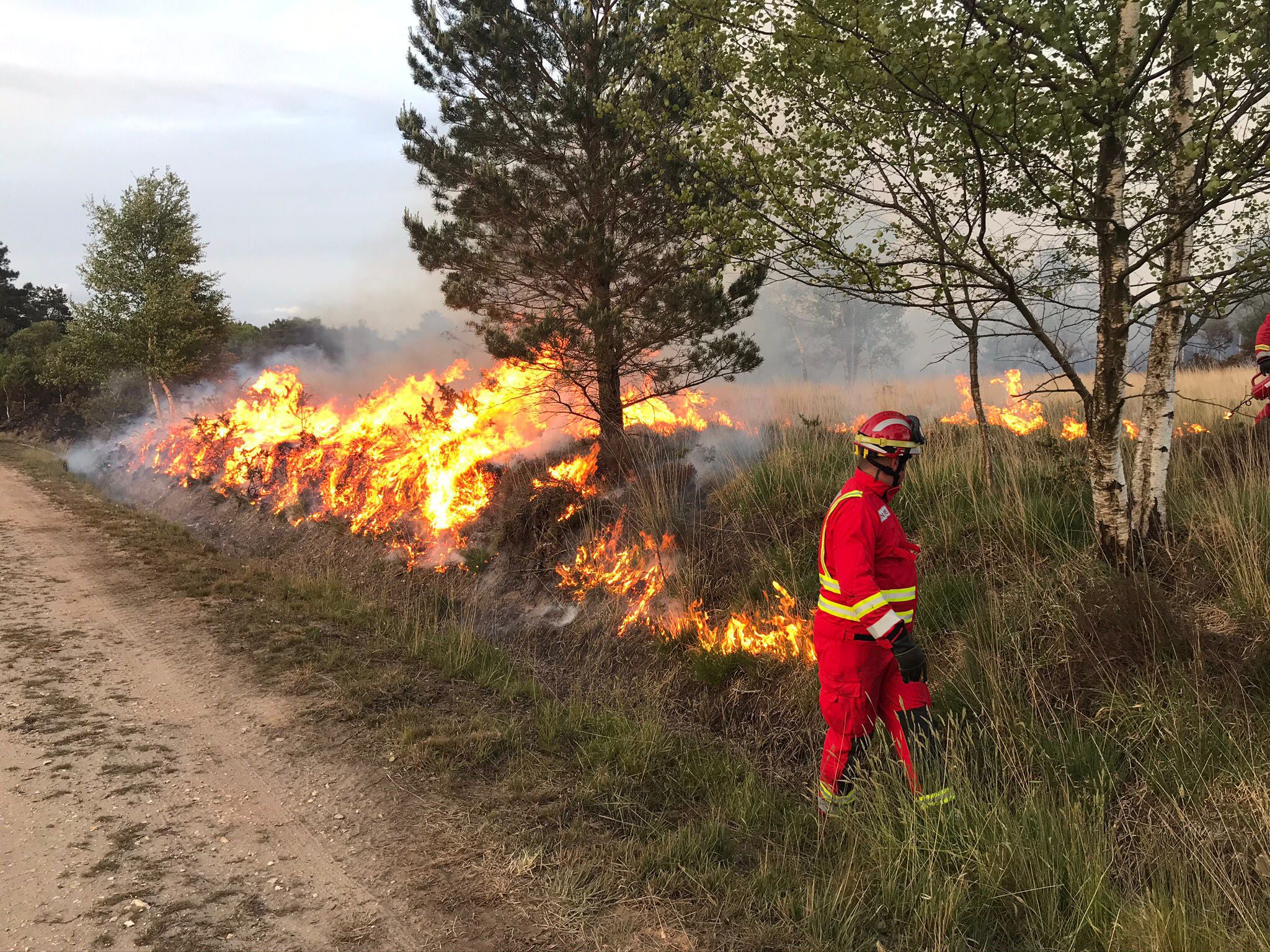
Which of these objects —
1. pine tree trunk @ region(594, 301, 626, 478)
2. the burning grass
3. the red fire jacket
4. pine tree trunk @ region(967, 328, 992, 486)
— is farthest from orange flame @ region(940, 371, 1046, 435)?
the red fire jacket

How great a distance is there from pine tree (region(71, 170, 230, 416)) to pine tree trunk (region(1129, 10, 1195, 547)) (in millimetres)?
23813

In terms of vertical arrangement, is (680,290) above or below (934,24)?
below

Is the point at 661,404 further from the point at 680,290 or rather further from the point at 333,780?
the point at 333,780

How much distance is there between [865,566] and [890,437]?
70 centimetres

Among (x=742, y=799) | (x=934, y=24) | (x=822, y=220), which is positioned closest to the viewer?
(x=934, y=24)

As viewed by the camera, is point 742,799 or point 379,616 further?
point 379,616

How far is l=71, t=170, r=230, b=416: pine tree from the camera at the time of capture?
68.5ft

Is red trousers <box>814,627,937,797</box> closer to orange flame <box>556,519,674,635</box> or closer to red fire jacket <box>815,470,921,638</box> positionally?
red fire jacket <box>815,470,921,638</box>

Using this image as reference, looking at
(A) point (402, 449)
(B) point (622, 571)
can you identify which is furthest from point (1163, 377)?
(A) point (402, 449)

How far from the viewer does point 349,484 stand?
1209cm

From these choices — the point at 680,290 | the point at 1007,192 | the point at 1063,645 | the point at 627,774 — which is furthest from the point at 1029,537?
the point at 680,290

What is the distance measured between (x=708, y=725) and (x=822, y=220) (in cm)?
383

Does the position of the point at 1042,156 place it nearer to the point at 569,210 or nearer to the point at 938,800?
the point at 938,800

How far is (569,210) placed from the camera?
9.22 metres
